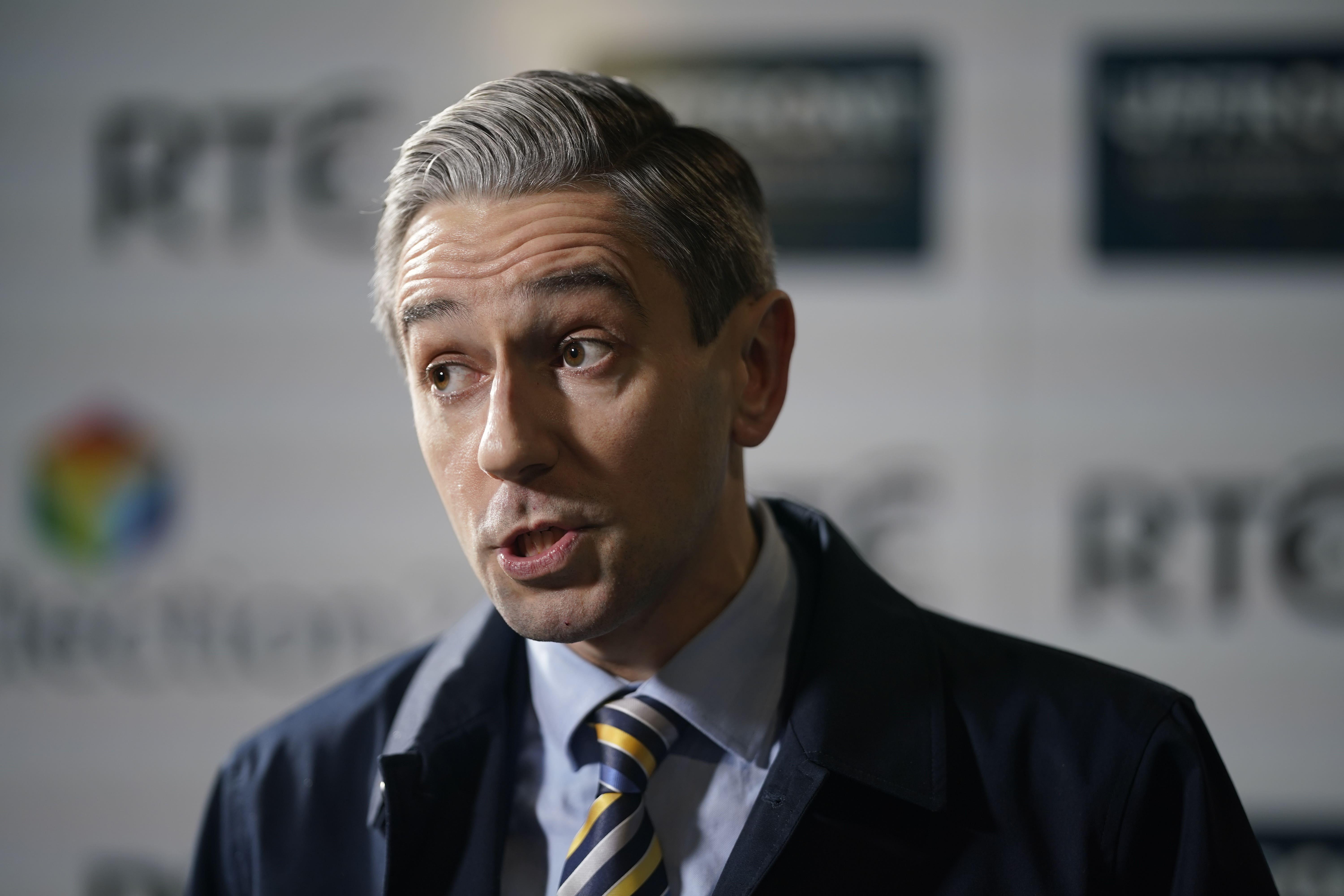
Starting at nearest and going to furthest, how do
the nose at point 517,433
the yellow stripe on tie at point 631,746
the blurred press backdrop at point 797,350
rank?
the nose at point 517,433 → the yellow stripe on tie at point 631,746 → the blurred press backdrop at point 797,350

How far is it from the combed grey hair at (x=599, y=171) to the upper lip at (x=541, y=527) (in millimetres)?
232

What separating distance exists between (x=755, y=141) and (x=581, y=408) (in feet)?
5.42

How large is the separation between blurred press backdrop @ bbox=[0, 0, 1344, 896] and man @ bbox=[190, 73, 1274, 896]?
1.31 meters

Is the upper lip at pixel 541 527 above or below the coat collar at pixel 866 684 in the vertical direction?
above

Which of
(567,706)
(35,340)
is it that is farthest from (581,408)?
(35,340)

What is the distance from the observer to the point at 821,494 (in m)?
2.51

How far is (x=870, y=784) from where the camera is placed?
3.52 feet

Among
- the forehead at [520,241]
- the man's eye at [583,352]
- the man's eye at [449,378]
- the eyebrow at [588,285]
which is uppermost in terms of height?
the forehead at [520,241]

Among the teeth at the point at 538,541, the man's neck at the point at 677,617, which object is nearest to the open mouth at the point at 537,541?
the teeth at the point at 538,541

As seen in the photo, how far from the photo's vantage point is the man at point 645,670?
3.43ft

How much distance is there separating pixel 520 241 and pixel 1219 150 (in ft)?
6.75

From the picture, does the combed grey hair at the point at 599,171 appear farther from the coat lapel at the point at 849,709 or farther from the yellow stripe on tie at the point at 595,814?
the yellow stripe on tie at the point at 595,814

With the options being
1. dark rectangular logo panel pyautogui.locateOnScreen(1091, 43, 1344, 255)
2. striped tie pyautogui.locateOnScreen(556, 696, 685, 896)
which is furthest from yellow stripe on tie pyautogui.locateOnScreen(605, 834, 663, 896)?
dark rectangular logo panel pyautogui.locateOnScreen(1091, 43, 1344, 255)

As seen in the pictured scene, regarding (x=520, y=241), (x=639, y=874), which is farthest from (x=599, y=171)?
(x=639, y=874)
